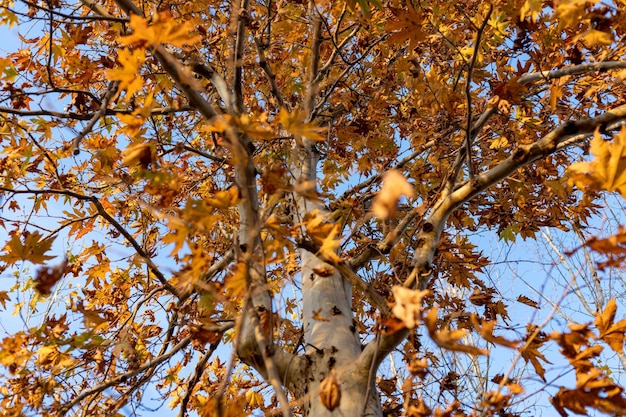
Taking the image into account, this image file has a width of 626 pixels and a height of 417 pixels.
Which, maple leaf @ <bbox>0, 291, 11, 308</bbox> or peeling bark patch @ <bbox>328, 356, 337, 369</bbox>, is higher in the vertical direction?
maple leaf @ <bbox>0, 291, 11, 308</bbox>

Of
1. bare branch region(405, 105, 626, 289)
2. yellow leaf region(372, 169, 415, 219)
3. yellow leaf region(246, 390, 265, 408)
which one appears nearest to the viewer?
yellow leaf region(372, 169, 415, 219)

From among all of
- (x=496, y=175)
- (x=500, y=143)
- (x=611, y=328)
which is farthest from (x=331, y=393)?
(x=500, y=143)

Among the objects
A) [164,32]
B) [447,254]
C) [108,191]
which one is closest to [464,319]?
[447,254]

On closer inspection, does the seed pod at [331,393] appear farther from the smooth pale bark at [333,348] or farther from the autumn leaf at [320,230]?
the autumn leaf at [320,230]

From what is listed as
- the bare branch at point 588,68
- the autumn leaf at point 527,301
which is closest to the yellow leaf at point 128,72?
the bare branch at point 588,68

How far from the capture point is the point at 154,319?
3559 mm

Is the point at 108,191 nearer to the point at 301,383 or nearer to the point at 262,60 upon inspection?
the point at 262,60

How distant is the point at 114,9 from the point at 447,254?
3.33 meters

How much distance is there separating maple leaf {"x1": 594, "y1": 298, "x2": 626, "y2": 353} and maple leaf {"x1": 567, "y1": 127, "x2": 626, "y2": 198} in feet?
1.20

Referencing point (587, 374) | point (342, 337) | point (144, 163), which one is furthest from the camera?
point (342, 337)

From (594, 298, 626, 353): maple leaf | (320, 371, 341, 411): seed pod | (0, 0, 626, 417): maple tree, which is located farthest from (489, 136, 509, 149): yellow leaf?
(320, 371, 341, 411): seed pod

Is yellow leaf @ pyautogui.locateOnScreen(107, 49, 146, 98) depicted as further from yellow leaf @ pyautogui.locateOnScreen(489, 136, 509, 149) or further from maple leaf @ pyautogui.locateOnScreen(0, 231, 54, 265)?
yellow leaf @ pyautogui.locateOnScreen(489, 136, 509, 149)

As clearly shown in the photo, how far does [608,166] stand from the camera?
1.12m

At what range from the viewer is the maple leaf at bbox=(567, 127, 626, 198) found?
3.61 feet
